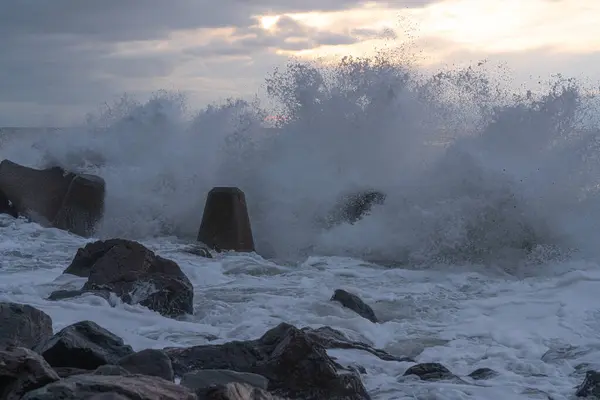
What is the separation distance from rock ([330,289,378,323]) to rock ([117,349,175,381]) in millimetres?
2906

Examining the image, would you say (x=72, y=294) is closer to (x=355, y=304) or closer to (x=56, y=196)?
(x=355, y=304)

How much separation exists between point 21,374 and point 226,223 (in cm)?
795

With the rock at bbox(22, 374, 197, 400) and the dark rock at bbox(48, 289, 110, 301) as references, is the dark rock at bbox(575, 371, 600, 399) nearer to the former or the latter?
the rock at bbox(22, 374, 197, 400)

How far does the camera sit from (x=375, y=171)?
43.7ft

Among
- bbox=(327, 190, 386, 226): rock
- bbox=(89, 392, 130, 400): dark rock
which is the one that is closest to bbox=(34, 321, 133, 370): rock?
bbox=(89, 392, 130, 400): dark rock

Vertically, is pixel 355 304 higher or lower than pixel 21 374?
lower

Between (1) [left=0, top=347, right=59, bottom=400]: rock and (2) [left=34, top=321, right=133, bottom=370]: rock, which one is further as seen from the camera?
(2) [left=34, top=321, right=133, bottom=370]: rock

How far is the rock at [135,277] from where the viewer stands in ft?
19.6

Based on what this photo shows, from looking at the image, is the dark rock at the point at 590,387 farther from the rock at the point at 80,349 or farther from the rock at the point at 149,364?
the rock at the point at 80,349

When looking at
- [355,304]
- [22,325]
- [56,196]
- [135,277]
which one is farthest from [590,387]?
[56,196]

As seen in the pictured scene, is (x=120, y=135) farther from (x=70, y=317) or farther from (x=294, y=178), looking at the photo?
(x=70, y=317)

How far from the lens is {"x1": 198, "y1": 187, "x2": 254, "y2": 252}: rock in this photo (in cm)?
1063

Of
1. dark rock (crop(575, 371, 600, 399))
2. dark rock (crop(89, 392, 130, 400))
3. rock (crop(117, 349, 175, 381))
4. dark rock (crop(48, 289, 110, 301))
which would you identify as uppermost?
dark rock (crop(89, 392, 130, 400))

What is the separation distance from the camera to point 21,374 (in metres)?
2.85
